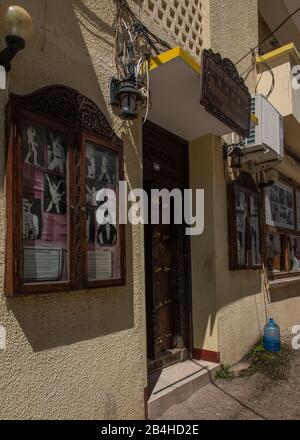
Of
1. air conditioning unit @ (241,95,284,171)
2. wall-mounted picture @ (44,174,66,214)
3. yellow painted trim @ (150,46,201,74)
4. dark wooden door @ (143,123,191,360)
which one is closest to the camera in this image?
wall-mounted picture @ (44,174,66,214)

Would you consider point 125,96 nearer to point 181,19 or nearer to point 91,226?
point 91,226

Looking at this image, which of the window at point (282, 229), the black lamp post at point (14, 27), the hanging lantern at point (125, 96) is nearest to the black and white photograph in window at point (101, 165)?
the hanging lantern at point (125, 96)

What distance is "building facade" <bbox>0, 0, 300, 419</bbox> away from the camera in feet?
8.63

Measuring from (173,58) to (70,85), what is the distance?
109 centimetres

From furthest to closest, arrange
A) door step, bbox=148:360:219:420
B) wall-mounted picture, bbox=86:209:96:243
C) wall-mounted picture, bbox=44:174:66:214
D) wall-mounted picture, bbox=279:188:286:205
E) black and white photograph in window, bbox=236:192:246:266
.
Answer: wall-mounted picture, bbox=279:188:286:205 < black and white photograph in window, bbox=236:192:246:266 < door step, bbox=148:360:219:420 < wall-mounted picture, bbox=86:209:96:243 < wall-mounted picture, bbox=44:174:66:214

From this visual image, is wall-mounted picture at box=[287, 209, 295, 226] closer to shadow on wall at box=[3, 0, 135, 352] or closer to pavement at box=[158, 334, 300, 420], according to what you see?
pavement at box=[158, 334, 300, 420]

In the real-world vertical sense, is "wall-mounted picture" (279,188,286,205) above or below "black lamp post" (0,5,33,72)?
below

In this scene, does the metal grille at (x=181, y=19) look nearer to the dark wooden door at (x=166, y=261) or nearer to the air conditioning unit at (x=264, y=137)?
the dark wooden door at (x=166, y=261)

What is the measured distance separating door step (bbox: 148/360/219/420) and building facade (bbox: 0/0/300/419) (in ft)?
0.44

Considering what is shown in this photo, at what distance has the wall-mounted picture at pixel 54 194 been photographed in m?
2.84

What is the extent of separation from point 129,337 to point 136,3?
3.42 m

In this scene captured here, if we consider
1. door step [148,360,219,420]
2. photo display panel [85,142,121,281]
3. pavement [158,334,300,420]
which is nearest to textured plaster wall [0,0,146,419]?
photo display panel [85,142,121,281]
